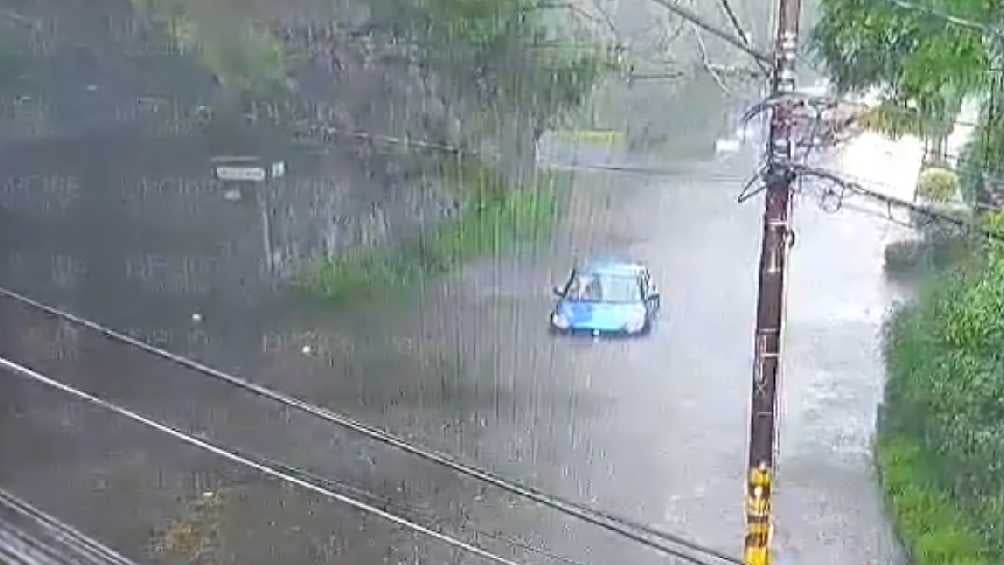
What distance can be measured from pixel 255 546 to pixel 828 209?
1315mm

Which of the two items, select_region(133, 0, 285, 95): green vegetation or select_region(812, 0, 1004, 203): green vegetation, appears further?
select_region(133, 0, 285, 95): green vegetation

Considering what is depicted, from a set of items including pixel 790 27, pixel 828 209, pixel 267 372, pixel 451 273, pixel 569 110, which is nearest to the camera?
pixel 790 27

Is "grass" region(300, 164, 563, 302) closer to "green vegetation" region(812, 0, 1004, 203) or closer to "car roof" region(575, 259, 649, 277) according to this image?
"car roof" region(575, 259, 649, 277)

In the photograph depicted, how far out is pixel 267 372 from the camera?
349cm

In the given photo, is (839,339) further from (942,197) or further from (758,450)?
(758,450)

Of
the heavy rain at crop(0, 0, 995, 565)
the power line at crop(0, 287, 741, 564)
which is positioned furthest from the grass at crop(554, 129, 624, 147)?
the power line at crop(0, 287, 741, 564)

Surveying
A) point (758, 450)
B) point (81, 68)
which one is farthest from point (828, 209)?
point (81, 68)

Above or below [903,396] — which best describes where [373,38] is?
above

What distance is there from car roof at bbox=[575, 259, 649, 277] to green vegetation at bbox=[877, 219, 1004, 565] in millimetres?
761

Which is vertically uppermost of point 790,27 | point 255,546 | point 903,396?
point 790,27

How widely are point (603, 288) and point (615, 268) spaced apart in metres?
0.06

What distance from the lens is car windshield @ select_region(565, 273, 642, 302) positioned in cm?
337

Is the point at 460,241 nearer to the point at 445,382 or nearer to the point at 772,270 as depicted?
the point at 445,382

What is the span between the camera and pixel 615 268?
3.39m
